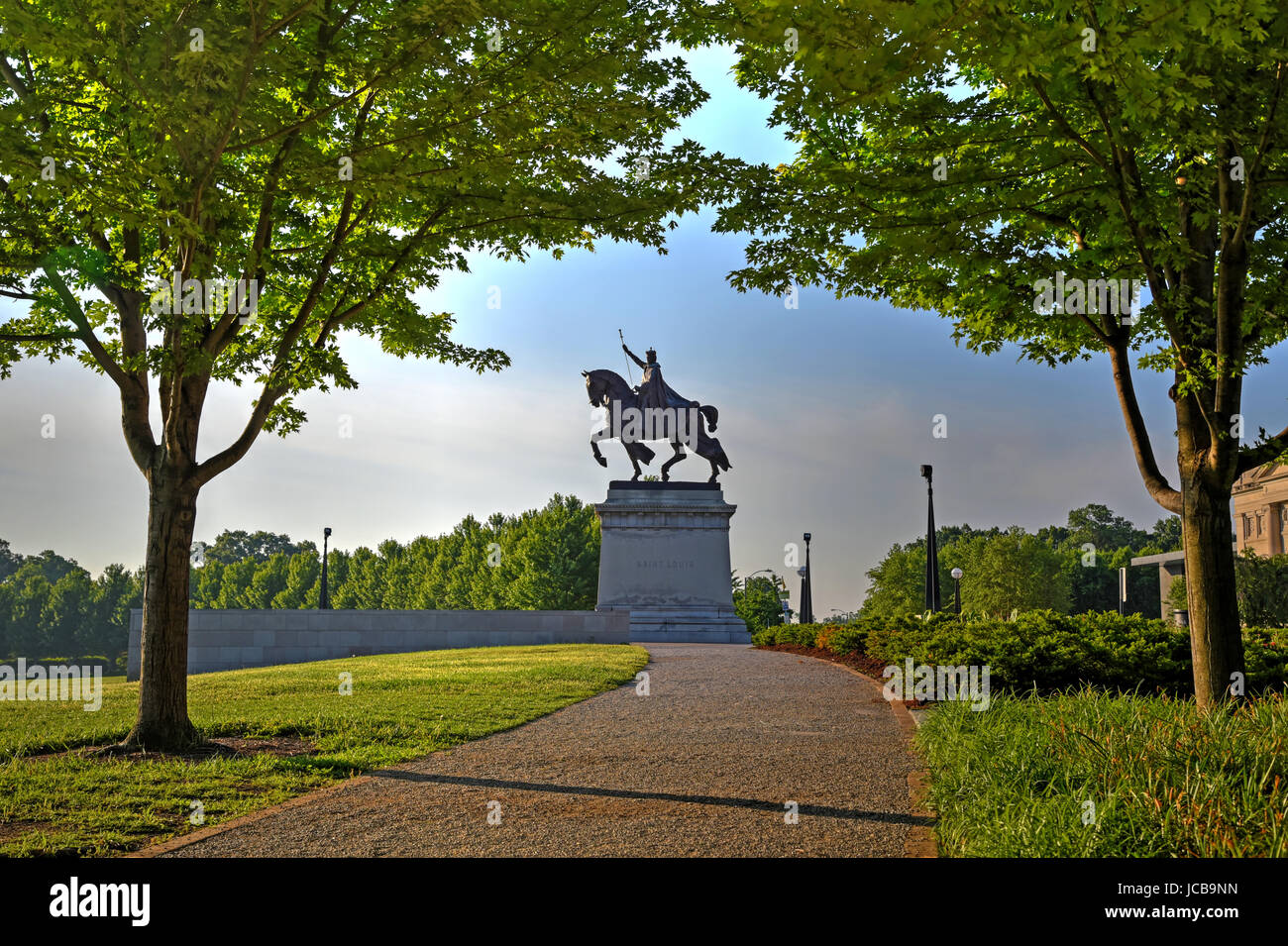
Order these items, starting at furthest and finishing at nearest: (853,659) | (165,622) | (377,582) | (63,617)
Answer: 1. (63,617)
2. (377,582)
3. (853,659)
4. (165,622)

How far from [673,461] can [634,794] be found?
2882 centimetres

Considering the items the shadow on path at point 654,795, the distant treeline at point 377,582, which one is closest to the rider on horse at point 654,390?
the distant treeline at point 377,582

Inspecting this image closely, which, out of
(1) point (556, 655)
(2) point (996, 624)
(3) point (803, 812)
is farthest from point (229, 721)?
(2) point (996, 624)

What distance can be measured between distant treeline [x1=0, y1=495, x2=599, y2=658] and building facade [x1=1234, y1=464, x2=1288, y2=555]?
50216 millimetres

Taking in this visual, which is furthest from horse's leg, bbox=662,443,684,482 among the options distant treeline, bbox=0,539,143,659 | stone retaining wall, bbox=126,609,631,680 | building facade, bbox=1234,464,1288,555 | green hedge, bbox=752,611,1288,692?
distant treeline, bbox=0,539,143,659

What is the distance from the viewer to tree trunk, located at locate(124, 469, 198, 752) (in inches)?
393

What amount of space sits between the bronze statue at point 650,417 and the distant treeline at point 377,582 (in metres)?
14.4

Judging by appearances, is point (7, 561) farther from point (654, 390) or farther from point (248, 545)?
point (654, 390)

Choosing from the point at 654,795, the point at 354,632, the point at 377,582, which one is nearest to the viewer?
the point at 654,795

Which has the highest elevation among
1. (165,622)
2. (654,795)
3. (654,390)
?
(654,390)

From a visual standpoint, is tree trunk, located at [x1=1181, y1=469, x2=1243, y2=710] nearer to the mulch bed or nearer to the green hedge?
the green hedge

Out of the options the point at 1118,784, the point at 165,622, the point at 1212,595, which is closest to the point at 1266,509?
the point at 1212,595

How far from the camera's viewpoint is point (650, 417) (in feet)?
116
